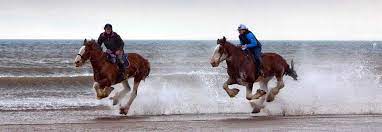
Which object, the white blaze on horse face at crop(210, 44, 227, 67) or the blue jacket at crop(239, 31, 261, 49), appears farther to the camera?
the blue jacket at crop(239, 31, 261, 49)

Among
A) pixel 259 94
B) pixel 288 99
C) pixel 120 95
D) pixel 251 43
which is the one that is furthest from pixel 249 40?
pixel 288 99

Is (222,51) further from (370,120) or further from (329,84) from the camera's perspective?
(329,84)

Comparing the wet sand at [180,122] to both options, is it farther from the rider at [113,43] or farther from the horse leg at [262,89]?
the rider at [113,43]

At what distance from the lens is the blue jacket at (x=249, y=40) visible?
18922 mm

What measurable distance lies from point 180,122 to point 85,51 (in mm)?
3095

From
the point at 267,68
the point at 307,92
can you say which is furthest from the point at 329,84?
the point at 267,68

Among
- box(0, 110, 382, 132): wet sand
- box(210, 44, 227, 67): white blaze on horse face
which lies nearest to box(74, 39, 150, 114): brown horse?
box(0, 110, 382, 132): wet sand

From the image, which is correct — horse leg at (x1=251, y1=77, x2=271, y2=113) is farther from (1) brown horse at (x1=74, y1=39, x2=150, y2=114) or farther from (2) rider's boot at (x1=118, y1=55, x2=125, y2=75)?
(2) rider's boot at (x1=118, y1=55, x2=125, y2=75)

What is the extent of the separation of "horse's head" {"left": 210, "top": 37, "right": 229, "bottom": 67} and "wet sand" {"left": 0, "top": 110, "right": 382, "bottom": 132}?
1290 mm

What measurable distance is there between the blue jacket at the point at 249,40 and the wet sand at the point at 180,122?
1700mm

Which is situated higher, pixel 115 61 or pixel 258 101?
pixel 115 61

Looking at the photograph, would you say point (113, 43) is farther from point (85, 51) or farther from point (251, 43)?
point (251, 43)

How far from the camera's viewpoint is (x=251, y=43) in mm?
18953

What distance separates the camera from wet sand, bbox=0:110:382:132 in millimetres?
14656
